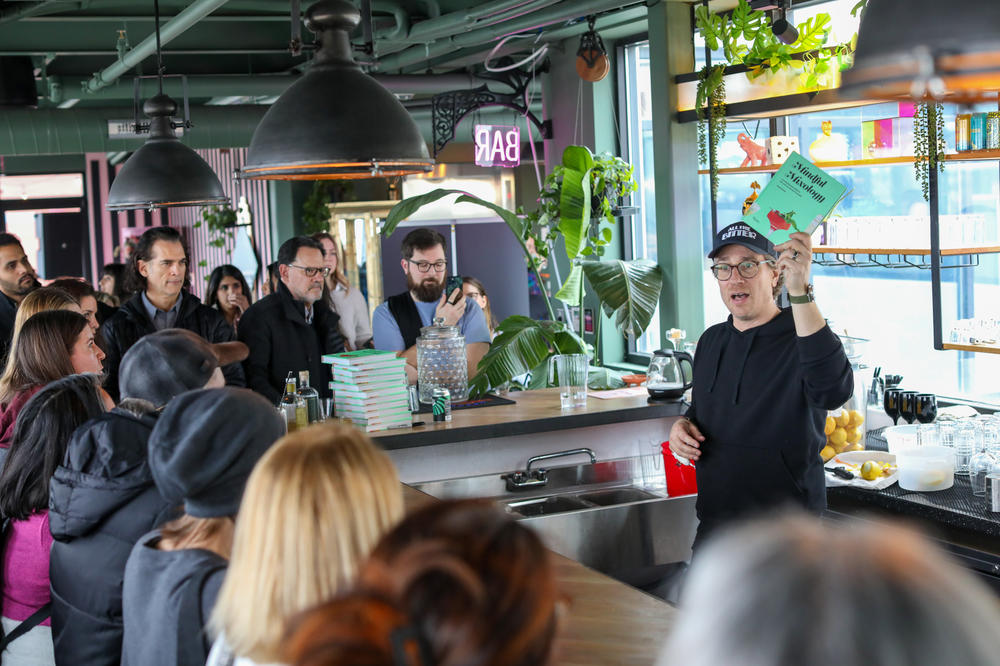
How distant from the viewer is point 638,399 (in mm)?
4492

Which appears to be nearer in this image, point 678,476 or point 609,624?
point 609,624

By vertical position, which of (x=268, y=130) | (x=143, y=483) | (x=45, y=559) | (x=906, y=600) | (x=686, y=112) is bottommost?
(x=45, y=559)

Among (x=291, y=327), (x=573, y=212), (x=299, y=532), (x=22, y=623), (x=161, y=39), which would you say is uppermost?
(x=161, y=39)

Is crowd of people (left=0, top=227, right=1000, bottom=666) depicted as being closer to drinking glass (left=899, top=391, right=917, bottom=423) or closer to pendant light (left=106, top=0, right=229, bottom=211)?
pendant light (left=106, top=0, right=229, bottom=211)

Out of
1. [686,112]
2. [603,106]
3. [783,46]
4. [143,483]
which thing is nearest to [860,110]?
[783,46]

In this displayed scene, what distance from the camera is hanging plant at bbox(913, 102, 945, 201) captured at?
4.55 meters

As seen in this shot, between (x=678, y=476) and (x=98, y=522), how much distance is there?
2.29m

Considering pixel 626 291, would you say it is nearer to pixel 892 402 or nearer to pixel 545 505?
pixel 892 402

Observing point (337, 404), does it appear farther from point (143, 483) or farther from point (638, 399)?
point (143, 483)

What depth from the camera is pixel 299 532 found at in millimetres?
1429

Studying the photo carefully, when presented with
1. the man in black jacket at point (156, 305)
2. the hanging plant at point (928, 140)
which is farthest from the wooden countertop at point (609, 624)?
the man in black jacket at point (156, 305)

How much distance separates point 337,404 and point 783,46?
2807 millimetres

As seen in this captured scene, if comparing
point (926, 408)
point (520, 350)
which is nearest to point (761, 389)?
point (926, 408)

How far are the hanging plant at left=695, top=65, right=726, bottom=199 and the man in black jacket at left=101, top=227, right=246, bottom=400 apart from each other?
2697mm
